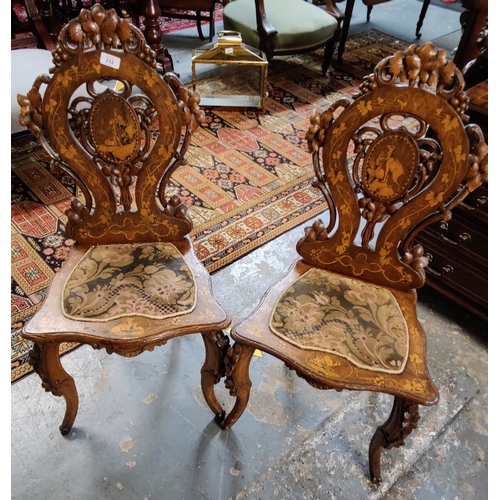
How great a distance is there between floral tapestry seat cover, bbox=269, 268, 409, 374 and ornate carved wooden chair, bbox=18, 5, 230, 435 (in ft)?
0.68

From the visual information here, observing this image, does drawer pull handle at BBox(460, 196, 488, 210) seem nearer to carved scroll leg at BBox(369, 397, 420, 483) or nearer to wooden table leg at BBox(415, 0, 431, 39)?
carved scroll leg at BBox(369, 397, 420, 483)

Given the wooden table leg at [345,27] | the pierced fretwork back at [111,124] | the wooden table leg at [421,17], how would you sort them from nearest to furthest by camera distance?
the pierced fretwork back at [111,124] → the wooden table leg at [345,27] → the wooden table leg at [421,17]

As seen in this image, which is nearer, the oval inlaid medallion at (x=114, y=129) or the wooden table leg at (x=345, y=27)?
the oval inlaid medallion at (x=114, y=129)

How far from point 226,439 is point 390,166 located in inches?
42.1

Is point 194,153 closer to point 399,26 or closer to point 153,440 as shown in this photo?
point 153,440

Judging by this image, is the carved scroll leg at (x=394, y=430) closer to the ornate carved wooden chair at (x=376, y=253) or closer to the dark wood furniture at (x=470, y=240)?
the ornate carved wooden chair at (x=376, y=253)

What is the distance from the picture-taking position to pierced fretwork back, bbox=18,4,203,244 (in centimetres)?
125

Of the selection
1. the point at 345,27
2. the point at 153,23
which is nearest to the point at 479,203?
the point at 153,23

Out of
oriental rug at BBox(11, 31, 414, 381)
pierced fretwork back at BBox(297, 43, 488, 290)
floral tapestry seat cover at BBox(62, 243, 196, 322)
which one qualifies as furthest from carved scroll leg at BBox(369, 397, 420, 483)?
oriental rug at BBox(11, 31, 414, 381)

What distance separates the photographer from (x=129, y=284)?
4.58 ft

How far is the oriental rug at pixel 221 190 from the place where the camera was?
2121mm

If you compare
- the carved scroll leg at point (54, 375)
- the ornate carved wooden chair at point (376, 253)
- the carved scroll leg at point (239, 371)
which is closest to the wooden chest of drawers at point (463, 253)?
the ornate carved wooden chair at point (376, 253)

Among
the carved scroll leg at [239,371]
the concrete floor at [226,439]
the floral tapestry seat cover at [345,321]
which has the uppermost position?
the floral tapestry seat cover at [345,321]

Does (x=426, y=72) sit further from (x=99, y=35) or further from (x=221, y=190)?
(x=221, y=190)
